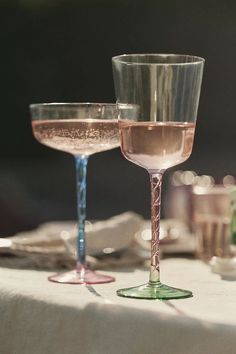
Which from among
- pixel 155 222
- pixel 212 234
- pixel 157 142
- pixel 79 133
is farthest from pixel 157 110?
pixel 212 234

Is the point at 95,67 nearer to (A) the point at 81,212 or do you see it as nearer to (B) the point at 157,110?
(A) the point at 81,212

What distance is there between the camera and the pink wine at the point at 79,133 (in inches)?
57.6

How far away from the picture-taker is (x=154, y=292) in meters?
1.28

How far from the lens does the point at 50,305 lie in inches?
46.7

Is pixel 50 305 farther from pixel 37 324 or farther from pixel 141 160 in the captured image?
pixel 141 160

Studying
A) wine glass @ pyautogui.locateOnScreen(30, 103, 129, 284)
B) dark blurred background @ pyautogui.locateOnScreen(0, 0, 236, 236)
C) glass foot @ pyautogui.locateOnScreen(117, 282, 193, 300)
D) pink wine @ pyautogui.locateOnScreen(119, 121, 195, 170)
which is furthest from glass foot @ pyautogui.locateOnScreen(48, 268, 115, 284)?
dark blurred background @ pyautogui.locateOnScreen(0, 0, 236, 236)

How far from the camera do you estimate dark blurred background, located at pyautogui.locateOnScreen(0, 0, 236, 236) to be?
7703 mm

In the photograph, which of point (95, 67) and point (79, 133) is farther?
point (95, 67)

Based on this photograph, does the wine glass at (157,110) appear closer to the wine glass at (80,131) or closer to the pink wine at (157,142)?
the pink wine at (157,142)

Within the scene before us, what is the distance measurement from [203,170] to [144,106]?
6259 mm

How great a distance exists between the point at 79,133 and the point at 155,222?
0.83ft

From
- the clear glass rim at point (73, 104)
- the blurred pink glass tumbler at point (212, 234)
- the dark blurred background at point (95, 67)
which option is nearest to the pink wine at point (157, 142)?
the clear glass rim at point (73, 104)

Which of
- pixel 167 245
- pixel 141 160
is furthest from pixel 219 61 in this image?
pixel 141 160

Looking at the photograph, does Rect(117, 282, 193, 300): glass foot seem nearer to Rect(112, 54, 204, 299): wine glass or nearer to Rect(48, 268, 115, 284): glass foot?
Rect(112, 54, 204, 299): wine glass
